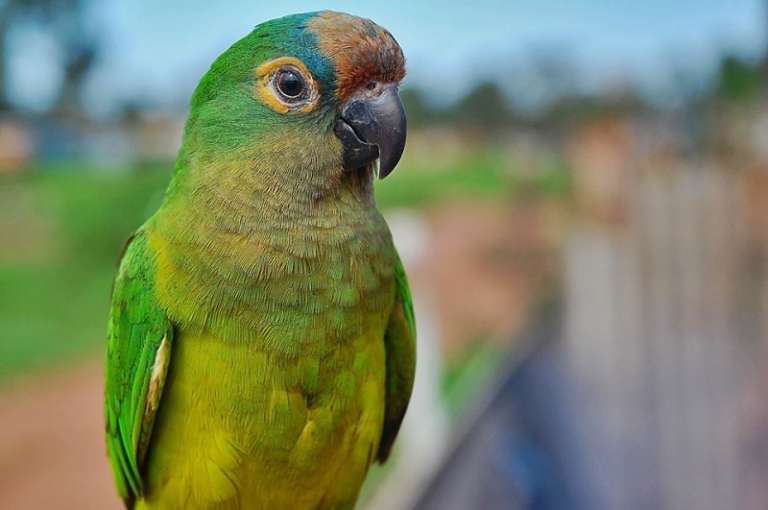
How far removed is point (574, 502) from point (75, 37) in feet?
7.49

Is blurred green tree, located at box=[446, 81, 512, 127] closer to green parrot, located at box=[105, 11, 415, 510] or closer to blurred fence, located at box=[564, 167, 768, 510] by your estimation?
blurred fence, located at box=[564, 167, 768, 510]

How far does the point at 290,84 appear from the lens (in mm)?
680

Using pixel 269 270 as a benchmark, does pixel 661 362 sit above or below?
below

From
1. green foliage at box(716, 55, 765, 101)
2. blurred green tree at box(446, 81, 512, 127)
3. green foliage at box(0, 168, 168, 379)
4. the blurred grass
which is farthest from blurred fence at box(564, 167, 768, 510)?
green foliage at box(0, 168, 168, 379)

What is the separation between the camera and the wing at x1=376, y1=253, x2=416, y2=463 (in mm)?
823

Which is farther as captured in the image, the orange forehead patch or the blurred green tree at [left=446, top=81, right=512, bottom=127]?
the blurred green tree at [left=446, top=81, right=512, bottom=127]

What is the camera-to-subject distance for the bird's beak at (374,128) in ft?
2.26

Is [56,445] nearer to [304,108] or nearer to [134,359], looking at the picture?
[134,359]

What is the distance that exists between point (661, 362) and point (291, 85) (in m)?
2.51

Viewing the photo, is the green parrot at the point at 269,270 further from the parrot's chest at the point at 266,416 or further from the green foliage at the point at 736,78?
the green foliage at the point at 736,78

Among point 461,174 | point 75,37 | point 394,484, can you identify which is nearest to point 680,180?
point 461,174

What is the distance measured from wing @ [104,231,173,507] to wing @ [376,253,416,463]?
259 millimetres

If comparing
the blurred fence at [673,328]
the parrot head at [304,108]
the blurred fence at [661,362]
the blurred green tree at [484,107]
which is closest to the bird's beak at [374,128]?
the parrot head at [304,108]

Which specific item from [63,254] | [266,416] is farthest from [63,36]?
[266,416]
